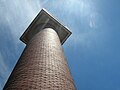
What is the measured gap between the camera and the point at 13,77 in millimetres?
4953

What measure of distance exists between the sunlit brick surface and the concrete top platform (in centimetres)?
356

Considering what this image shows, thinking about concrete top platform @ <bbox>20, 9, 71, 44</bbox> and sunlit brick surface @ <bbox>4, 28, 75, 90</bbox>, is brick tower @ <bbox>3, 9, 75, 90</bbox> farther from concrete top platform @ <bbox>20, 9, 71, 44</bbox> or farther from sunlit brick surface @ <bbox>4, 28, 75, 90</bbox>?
concrete top platform @ <bbox>20, 9, 71, 44</bbox>

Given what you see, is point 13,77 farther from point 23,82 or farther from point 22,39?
point 22,39

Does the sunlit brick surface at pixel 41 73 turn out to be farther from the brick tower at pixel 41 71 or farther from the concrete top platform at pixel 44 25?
the concrete top platform at pixel 44 25

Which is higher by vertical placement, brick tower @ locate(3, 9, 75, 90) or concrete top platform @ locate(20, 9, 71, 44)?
concrete top platform @ locate(20, 9, 71, 44)

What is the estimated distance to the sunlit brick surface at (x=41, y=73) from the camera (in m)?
4.31

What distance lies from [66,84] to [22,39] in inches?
245

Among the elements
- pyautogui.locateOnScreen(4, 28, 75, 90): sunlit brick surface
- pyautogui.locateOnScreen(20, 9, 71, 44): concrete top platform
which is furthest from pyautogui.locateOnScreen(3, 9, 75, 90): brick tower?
pyautogui.locateOnScreen(20, 9, 71, 44): concrete top platform

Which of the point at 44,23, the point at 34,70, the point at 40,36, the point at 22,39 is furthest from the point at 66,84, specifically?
the point at 22,39

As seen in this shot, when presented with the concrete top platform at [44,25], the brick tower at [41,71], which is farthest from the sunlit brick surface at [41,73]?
the concrete top platform at [44,25]

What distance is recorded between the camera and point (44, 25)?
31.2ft

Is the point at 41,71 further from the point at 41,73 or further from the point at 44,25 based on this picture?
the point at 44,25

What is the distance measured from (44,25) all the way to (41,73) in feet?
16.8

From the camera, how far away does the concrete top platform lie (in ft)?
31.8
